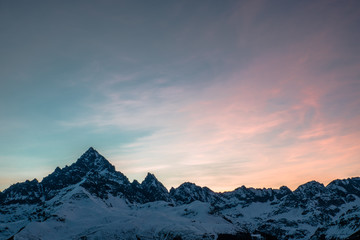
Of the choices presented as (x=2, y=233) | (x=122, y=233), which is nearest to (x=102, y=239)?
(x=122, y=233)

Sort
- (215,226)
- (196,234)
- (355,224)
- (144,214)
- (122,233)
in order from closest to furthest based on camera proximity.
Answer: (196,234), (122,233), (215,226), (355,224), (144,214)

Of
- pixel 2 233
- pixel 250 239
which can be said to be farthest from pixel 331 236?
pixel 2 233

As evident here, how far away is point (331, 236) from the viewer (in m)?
200

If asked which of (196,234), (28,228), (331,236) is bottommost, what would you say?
(331,236)

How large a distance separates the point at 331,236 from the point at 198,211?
94.2 m

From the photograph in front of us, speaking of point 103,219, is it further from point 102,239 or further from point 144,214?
point 102,239

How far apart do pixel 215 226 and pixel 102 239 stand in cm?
6082

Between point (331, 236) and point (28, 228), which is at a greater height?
point (28, 228)

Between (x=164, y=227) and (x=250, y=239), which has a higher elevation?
(x=164, y=227)

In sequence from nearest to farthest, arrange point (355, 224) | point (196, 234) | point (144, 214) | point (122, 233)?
point (196, 234) → point (122, 233) → point (355, 224) → point (144, 214)

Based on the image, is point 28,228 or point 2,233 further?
point 2,233

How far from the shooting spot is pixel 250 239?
6102 inches

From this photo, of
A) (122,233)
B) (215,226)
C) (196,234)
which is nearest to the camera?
(196,234)

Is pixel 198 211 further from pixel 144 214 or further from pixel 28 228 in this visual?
pixel 28 228
